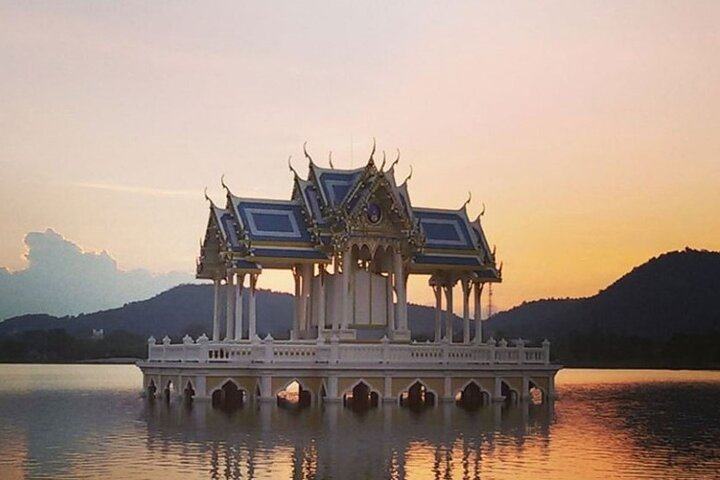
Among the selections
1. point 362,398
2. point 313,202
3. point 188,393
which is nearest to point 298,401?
point 362,398

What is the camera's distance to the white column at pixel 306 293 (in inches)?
1560

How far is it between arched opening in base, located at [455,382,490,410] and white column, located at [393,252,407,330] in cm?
283

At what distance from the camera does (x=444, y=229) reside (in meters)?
41.1

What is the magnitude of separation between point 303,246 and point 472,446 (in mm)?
14495

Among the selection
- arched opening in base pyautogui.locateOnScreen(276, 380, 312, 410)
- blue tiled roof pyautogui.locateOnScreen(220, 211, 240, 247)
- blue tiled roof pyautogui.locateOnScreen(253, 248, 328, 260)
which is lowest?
arched opening in base pyautogui.locateOnScreen(276, 380, 312, 410)

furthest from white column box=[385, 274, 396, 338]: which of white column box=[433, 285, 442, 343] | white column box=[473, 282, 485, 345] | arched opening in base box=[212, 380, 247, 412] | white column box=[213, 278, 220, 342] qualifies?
white column box=[213, 278, 220, 342]

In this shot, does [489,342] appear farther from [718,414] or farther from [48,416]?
[48,416]

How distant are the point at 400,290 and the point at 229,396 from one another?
6255 millimetres

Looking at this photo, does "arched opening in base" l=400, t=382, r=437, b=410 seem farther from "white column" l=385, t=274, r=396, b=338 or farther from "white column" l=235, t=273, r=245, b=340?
"white column" l=235, t=273, r=245, b=340

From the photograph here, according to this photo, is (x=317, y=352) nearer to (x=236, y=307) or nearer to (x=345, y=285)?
(x=345, y=285)

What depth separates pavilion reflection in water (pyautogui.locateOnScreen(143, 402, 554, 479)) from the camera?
20.2 m

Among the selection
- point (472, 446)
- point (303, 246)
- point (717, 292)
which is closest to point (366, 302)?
point (303, 246)

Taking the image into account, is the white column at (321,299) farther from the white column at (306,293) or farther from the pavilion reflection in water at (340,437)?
the pavilion reflection in water at (340,437)

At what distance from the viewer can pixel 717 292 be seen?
484 ft
